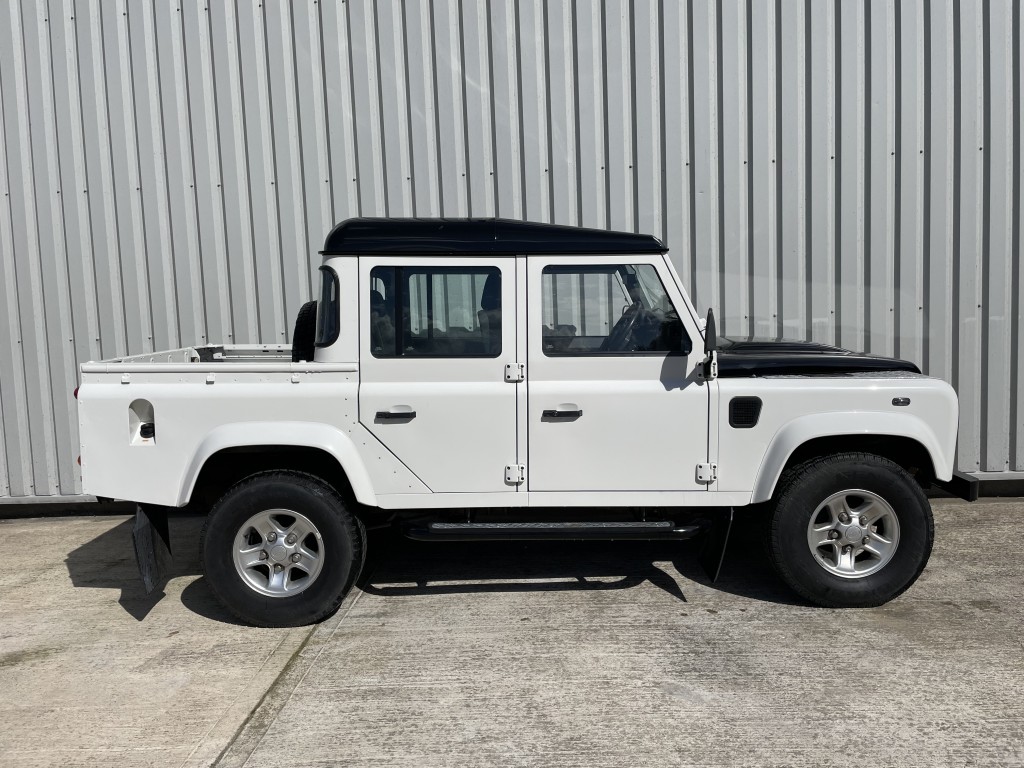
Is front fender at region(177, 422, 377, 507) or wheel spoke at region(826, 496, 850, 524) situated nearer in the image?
front fender at region(177, 422, 377, 507)

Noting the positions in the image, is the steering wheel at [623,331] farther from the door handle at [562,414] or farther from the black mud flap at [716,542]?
the black mud flap at [716,542]

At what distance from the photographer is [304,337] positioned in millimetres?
4566

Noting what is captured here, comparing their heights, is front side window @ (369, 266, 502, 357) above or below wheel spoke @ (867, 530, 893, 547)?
above

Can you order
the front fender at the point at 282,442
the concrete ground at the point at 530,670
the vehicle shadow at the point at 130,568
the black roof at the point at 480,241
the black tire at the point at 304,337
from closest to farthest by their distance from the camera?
the concrete ground at the point at 530,670 → the front fender at the point at 282,442 → the black roof at the point at 480,241 → the vehicle shadow at the point at 130,568 → the black tire at the point at 304,337

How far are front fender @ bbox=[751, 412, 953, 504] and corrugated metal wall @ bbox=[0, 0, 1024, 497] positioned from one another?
2451 mm

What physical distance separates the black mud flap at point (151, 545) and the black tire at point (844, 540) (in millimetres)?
3250

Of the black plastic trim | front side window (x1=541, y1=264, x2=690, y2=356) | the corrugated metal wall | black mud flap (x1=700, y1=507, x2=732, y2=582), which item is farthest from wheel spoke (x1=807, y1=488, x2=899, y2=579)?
the corrugated metal wall

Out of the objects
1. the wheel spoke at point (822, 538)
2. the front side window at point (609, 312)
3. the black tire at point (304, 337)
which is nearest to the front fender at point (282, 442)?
the black tire at point (304, 337)

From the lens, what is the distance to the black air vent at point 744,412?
394 centimetres

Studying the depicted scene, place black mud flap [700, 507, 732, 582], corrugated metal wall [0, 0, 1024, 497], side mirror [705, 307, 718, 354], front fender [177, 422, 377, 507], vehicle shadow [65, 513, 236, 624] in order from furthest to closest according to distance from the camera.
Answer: corrugated metal wall [0, 0, 1024, 497]
vehicle shadow [65, 513, 236, 624]
black mud flap [700, 507, 732, 582]
front fender [177, 422, 377, 507]
side mirror [705, 307, 718, 354]

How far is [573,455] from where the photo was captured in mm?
3963

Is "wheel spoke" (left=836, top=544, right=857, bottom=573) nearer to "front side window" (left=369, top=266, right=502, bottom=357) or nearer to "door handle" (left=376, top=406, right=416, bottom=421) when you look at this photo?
"front side window" (left=369, top=266, right=502, bottom=357)

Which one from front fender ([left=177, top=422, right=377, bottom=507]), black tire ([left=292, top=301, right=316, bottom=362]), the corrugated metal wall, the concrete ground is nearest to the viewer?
the concrete ground

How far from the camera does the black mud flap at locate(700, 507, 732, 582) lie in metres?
4.08
